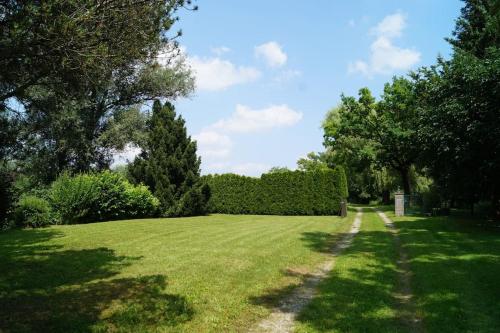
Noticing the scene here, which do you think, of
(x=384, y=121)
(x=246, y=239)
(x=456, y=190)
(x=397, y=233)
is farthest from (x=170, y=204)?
(x=384, y=121)

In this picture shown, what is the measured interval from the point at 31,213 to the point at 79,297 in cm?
1276

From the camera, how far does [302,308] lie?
718 cm

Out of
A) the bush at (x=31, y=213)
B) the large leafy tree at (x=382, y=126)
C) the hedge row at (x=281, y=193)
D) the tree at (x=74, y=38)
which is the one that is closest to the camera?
the tree at (x=74, y=38)

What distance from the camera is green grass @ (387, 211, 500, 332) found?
252 inches

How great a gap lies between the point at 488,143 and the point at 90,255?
16.5m

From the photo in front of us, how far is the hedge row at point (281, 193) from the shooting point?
98.9 ft

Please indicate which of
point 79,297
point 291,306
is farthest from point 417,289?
point 79,297

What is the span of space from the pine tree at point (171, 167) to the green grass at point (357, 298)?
15520 mm

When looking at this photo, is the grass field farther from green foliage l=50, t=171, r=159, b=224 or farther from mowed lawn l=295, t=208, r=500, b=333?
green foliage l=50, t=171, r=159, b=224

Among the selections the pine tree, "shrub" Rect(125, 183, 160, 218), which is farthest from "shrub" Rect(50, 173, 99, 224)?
the pine tree

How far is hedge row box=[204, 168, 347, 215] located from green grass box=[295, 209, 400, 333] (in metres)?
17.4

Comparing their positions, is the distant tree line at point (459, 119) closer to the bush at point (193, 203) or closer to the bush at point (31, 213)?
the bush at point (193, 203)

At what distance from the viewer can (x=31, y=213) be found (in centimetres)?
1802

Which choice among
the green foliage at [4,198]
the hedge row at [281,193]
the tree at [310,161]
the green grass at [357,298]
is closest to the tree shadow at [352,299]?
the green grass at [357,298]
